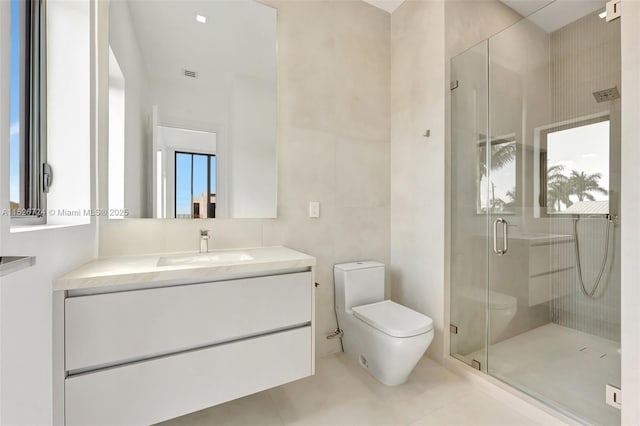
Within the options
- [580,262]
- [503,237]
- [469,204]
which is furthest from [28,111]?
[580,262]

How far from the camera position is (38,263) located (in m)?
0.91

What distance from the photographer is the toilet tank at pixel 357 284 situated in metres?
1.97

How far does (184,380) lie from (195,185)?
0.97m

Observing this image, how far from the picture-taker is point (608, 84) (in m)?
1.34

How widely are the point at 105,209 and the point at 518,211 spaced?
2.29m

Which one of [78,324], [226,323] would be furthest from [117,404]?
[226,323]

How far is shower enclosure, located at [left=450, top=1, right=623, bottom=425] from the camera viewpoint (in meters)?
1.36

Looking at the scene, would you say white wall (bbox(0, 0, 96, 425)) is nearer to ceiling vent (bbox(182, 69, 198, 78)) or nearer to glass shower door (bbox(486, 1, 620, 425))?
ceiling vent (bbox(182, 69, 198, 78))

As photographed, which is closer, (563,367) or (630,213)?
(630,213)

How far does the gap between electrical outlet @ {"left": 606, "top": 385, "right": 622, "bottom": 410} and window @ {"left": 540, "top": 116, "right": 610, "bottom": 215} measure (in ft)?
2.56

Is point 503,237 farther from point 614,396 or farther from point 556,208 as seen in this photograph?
point 614,396

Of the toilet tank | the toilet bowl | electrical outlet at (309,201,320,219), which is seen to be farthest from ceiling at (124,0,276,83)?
the toilet bowl

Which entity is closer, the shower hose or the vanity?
the vanity

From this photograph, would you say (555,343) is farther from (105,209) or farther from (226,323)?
(105,209)
